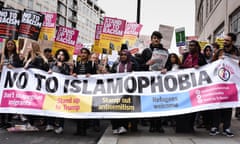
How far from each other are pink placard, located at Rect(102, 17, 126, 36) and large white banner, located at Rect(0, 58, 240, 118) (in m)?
3.30

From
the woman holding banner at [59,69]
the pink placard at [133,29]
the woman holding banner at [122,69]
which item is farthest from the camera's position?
the pink placard at [133,29]

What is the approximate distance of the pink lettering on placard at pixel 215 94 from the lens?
270 inches

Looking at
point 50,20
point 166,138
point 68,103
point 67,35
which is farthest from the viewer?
point 50,20

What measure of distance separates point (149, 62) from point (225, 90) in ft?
5.15

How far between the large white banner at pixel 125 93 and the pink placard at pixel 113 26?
3301 mm

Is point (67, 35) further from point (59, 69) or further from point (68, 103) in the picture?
point (68, 103)

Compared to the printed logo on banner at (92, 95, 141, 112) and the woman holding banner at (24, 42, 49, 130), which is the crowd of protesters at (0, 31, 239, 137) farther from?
the printed logo on banner at (92, 95, 141, 112)

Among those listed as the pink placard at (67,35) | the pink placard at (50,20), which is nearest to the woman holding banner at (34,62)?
the pink placard at (67,35)

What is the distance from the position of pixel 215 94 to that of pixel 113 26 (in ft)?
14.8

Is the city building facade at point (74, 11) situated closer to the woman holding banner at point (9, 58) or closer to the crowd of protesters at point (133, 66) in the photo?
the woman holding banner at point (9, 58)

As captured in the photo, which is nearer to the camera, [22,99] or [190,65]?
[190,65]

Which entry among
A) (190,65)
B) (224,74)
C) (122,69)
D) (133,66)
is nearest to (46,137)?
(122,69)

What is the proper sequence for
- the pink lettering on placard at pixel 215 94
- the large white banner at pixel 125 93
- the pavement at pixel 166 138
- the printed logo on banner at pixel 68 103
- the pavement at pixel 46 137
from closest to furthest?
the pavement at pixel 166 138
the pavement at pixel 46 137
the pink lettering on placard at pixel 215 94
the large white banner at pixel 125 93
the printed logo on banner at pixel 68 103

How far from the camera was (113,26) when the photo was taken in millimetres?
10547
